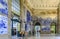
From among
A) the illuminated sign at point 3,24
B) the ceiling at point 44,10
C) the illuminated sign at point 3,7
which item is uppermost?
the ceiling at point 44,10

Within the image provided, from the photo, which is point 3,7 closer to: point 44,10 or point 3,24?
point 3,24

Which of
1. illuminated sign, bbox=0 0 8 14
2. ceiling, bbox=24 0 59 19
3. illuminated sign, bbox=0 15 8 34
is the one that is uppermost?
ceiling, bbox=24 0 59 19

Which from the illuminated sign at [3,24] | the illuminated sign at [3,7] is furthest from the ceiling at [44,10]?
the illuminated sign at [3,24]

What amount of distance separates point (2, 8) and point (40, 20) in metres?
29.3

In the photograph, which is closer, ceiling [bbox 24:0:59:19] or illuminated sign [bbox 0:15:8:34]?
illuminated sign [bbox 0:15:8:34]

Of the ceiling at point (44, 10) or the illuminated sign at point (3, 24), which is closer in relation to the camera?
the illuminated sign at point (3, 24)

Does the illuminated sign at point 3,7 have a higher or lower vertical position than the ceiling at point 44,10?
lower

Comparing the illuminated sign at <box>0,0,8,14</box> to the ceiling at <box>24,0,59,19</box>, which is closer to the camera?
the illuminated sign at <box>0,0,8,14</box>

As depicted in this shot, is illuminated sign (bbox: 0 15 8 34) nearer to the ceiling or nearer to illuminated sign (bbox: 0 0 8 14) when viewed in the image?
illuminated sign (bbox: 0 0 8 14)

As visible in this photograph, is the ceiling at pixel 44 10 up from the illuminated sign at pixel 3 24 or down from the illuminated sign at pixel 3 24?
up

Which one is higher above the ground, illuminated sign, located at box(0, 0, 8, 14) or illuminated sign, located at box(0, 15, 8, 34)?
illuminated sign, located at box(0, 0, 8, 14)

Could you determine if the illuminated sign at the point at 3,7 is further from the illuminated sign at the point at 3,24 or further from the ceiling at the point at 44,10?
the ceiling at the point at 44,10

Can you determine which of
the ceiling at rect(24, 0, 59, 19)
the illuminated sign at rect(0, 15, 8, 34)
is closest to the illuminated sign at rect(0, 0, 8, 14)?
the illuminated sign at rect(0, 15, 8, 34)

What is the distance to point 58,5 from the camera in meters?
40.4
